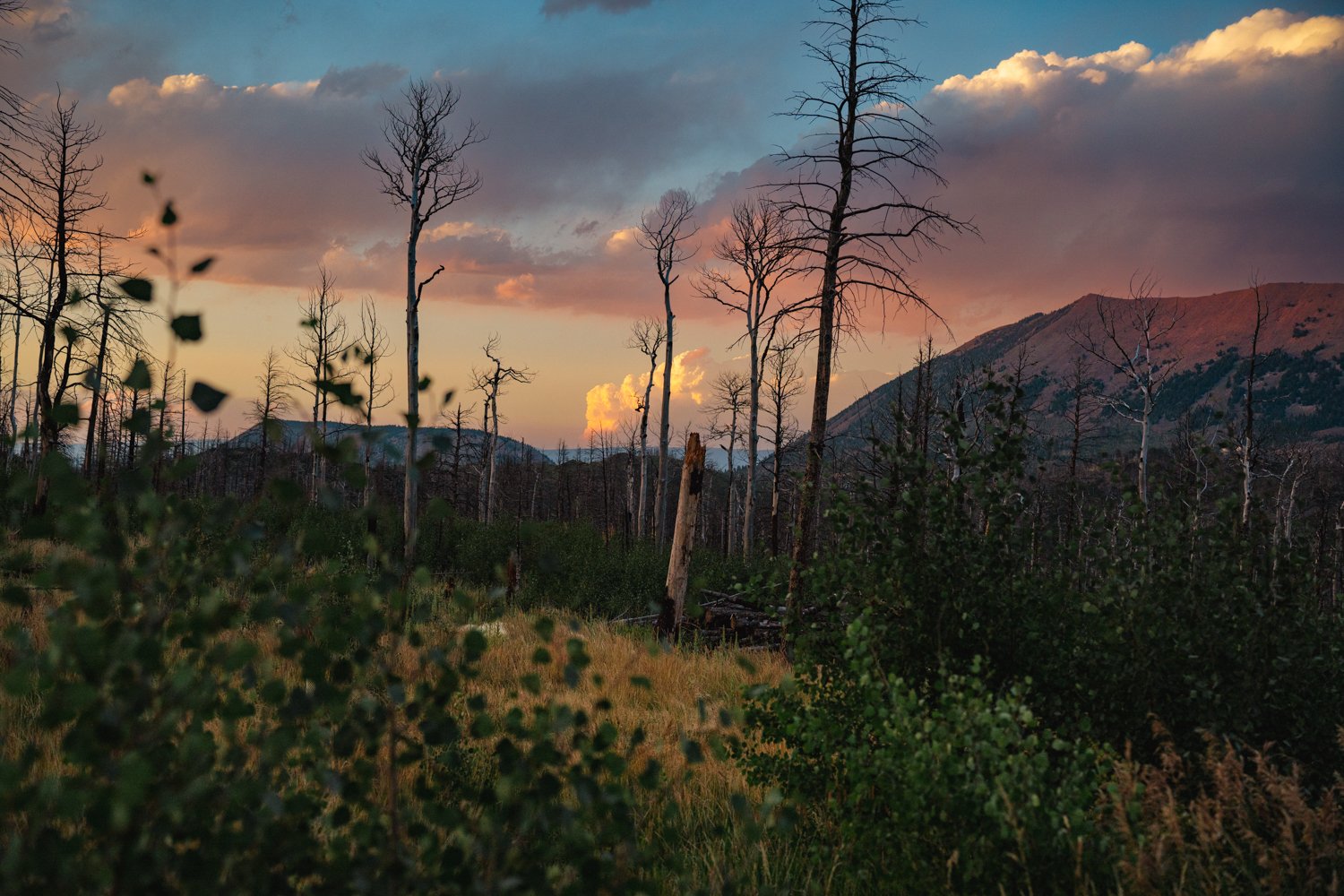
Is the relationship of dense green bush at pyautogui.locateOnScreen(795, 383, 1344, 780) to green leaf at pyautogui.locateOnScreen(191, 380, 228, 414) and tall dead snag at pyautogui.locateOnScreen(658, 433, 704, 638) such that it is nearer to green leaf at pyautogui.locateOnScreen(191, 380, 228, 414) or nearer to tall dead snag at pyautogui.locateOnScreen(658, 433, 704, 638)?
green leaf at pyautogui.locateOnScreen(191, 380, 228, 414)

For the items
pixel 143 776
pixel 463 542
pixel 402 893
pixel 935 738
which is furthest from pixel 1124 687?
pixel 463 542

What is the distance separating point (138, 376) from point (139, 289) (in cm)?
27

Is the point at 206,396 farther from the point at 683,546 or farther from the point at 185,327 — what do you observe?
the point at 683,546

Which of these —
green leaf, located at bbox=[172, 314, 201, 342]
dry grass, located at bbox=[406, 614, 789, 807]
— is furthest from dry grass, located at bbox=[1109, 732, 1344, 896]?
green leaf, located at bbox=[172, 314, 201, 342]

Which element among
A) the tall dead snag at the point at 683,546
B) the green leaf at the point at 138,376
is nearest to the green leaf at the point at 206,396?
the green leaf at the point at 138,376

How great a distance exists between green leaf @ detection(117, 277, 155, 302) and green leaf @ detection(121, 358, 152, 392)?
16 centimetres

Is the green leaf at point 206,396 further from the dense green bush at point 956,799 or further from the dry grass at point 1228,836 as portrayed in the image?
the dry grass at point 1228,836

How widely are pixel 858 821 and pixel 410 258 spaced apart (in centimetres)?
1638

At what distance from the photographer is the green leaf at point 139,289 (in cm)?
174

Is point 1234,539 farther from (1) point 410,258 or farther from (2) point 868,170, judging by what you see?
(1) point 410,258

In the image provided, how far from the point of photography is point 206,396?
172 cm

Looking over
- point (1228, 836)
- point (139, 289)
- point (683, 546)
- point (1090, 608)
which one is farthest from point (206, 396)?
point (683, 546)

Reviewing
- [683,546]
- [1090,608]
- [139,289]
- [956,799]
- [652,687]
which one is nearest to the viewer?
[139,289]

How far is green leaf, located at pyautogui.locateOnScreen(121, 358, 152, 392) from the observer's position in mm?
1593
